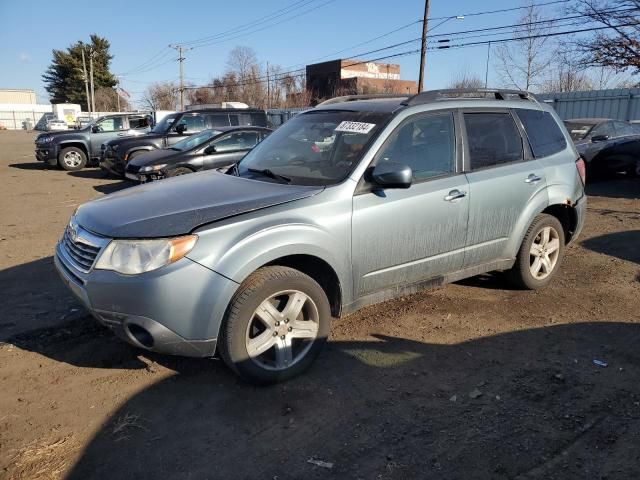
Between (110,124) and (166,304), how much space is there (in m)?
16.1

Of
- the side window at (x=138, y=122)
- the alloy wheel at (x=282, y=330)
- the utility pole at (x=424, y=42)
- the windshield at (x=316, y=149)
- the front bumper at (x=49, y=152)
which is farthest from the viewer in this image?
the utility pole at (x=424, y=42)

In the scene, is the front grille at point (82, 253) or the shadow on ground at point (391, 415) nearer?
the shadow on ground at point (391, 415)

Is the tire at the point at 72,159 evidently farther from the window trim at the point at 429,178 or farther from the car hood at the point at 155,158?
the window trim at the point at 429,178

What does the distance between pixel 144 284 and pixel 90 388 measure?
3.23 feet

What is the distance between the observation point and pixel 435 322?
432 centimetres

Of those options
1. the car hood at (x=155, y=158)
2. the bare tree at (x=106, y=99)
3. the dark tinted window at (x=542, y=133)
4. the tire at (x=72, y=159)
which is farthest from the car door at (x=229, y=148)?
the bare tree at (x=106, y=99)

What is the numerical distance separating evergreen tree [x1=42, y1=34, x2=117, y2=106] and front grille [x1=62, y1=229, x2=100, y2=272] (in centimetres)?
8631

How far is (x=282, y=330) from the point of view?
3309 mm

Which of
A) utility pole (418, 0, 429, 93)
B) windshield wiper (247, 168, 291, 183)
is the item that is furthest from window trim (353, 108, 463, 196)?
utility pole (418, 0, 429, 93)

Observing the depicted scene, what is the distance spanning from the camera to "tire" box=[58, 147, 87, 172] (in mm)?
16312

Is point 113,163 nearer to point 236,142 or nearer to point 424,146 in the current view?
point 236,142

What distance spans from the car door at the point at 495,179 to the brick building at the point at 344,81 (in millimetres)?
53776

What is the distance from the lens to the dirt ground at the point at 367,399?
261cm

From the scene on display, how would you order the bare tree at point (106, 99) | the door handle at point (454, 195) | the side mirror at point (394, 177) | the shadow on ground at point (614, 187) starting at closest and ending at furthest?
the side mirror at point (394, 177) < the door handle at point (454, 195) < the shadow on ground at point (614, 187) < the bare tree at point (106, 99)
